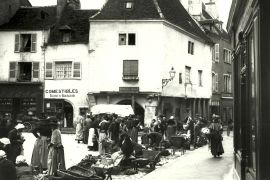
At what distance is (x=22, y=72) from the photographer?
126 feet

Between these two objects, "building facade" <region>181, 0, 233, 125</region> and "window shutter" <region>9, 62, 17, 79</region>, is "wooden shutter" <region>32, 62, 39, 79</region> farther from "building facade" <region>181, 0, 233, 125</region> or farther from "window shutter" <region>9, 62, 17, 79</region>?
"building facade" <region>181, 0, 233, 125</region>

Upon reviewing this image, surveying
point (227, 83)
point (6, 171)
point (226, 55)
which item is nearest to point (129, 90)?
point (227, 83)

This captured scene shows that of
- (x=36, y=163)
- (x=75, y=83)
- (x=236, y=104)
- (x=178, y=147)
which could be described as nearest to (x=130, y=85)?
(x=75, y=83)

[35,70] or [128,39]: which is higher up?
[128,39]

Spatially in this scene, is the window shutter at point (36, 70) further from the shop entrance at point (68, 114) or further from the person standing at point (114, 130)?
the person standing at point (114, 130)

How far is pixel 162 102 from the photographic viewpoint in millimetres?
35344

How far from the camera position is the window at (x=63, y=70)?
1447 inches

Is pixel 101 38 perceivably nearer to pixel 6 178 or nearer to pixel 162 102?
pixel 162 102

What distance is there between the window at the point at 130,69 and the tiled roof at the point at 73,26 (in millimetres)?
4257

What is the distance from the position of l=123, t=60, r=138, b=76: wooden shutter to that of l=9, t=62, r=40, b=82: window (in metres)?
7.69

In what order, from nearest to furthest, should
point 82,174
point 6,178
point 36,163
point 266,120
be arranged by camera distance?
1. point 266,120
2. point 6,178
3. point 82,174
4. point 36,163

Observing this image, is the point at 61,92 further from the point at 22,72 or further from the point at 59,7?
the point at 59,7

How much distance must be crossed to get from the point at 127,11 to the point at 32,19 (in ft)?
29.3

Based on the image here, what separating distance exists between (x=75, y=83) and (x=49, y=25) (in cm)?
571
